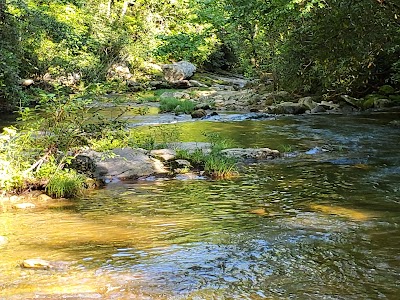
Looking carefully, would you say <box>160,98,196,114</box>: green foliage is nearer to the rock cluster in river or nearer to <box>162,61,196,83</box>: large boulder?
the rock cluster in river

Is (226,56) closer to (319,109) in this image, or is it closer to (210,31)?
(210,31)

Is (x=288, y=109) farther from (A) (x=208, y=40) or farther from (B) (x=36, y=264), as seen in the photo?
(A) (x=208, y=40)

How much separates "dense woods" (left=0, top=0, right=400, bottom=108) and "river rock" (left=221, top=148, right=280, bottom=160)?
3367 mm

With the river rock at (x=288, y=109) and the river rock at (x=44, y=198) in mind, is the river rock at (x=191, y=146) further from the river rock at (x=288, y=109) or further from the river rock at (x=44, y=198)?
the river rock at (x=288, y=109)

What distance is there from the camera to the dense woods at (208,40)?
42.3 ft

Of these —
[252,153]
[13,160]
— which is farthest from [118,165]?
[252,153]

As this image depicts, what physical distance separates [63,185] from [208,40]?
34.8 m

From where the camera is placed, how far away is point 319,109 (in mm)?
18609

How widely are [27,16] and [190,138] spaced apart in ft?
17.0

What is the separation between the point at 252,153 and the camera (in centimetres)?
1009

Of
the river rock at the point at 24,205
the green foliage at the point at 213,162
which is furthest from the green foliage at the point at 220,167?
the river rock at the point at 24,205

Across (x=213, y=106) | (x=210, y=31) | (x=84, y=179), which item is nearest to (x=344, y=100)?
(x=213, y=106)

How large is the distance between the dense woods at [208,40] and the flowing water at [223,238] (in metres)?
4.29

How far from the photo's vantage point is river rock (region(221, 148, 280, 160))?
991 centimetres
